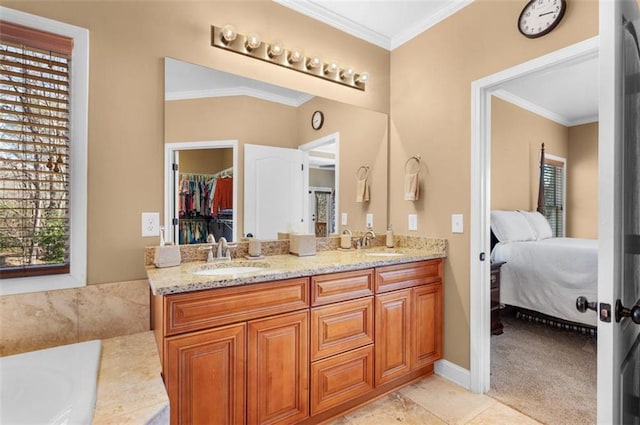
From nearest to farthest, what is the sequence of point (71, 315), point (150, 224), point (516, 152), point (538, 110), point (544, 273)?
1. point (71, 315)
2. point (150, 224)
3. point (544, 273)
4. point (516, 152)
5. point (538, 110)

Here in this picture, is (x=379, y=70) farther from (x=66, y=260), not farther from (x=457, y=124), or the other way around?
(x=66, y=260)

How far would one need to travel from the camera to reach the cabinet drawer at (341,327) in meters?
1.75

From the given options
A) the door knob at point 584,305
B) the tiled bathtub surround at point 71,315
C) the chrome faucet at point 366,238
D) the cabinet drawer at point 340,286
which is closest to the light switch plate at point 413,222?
the chrome faucet at point 366,238

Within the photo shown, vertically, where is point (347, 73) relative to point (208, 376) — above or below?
above

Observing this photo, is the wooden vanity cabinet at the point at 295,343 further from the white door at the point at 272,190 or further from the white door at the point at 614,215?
the white door at the point at 614,215

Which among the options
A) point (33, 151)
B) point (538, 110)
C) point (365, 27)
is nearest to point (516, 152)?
point (538, 110)

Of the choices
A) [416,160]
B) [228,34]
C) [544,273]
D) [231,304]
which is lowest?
[544,273]

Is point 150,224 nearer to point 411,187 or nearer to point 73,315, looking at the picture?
point 73,315

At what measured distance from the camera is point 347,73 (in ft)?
8.37

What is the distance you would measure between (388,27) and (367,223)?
1.64 m

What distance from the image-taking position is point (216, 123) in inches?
80.0

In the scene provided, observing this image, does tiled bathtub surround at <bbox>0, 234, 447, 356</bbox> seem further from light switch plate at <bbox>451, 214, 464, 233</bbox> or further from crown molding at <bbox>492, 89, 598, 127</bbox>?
crown molding at <bbox>492, 89, 598, 127</bbox>

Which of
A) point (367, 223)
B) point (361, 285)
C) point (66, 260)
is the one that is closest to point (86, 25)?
point (66, 260)

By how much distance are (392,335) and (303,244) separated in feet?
2.75
